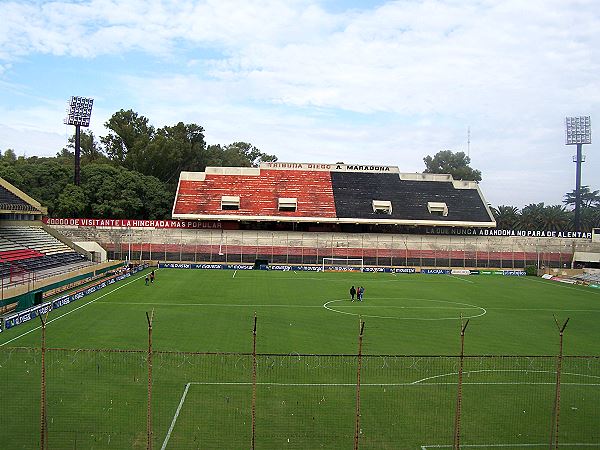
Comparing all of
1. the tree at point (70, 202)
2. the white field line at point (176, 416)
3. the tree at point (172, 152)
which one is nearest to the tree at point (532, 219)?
the tree at point (172, 152)

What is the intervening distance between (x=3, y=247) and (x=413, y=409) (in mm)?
36296

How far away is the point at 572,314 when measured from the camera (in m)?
34.8

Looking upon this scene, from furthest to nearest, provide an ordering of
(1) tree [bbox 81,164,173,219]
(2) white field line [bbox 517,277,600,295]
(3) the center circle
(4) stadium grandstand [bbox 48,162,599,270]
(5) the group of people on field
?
(1) tree [bbox 81,164,173,219]
(4) stadium grandstand [bbox 48,162,599,270]
(2) white field line [bbox 517,277,600,295]
(5) the group of people on field
(3) the center circle

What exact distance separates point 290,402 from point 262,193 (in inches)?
2296

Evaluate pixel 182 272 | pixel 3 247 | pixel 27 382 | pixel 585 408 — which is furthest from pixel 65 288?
pixel 585 408

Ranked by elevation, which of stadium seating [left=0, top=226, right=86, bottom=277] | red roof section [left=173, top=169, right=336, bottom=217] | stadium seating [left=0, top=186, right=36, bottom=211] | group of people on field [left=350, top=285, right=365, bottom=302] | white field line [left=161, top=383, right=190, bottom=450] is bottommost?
white field line [left=161, top=383, right=190, bottom=450]

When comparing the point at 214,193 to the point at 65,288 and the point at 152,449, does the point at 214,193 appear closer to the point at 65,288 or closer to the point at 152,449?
the point at 65,288

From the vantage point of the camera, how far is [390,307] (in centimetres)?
3481

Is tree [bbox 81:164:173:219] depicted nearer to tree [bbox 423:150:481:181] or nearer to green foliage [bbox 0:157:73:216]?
green foliage [bbox 0:157:73:216]

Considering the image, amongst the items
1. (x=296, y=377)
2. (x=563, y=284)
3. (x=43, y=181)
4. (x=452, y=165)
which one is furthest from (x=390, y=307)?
(x=452, y=165)

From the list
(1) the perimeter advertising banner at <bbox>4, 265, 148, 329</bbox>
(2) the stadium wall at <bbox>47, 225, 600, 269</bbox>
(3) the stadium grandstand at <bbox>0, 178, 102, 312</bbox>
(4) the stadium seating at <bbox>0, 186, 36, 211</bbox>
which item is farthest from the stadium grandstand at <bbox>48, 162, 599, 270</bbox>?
(1) the perimeter advertising banner at <bbox>4, 265, 148, 329</bbox>

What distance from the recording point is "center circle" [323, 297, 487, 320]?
3170 centimetres

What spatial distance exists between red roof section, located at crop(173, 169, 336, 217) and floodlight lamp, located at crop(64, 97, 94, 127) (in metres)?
14.6

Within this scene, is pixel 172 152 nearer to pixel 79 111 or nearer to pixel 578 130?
pixel 79 111
